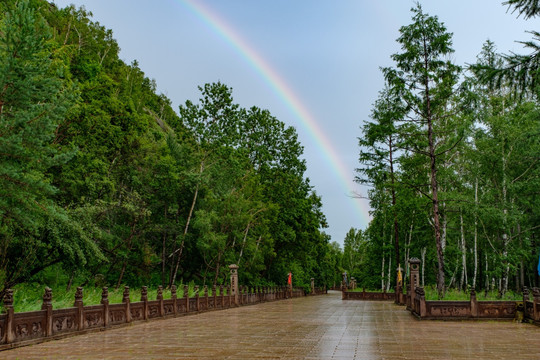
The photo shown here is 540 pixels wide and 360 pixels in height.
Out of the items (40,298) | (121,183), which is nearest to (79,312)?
(40,298)

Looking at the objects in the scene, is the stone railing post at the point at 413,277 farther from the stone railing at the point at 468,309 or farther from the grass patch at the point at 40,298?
the grass patch at the point at 40,298

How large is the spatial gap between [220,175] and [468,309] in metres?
20.5

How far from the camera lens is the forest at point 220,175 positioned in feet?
50.6

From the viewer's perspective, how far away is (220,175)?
3466 centimetres

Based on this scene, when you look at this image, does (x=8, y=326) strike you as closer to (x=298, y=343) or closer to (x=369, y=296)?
(x=298, y=343)

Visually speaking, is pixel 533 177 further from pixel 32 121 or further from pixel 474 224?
pixel 32 121

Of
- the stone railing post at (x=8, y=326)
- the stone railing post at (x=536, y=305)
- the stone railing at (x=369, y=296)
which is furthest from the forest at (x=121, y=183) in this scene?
the stone railing post at (x=536, y=305)

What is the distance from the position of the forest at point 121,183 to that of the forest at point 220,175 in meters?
0.10

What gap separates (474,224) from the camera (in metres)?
32.6

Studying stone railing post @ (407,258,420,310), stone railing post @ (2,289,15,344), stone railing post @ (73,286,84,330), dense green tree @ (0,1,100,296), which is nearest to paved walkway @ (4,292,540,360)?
stone railing post @ (2,289,15,344)

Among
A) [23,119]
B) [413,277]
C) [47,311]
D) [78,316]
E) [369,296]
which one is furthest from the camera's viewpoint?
[369,296]

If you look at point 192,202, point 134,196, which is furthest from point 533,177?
point 134,196

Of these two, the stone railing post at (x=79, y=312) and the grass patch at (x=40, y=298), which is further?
the grass patch at (x=40, y=298)

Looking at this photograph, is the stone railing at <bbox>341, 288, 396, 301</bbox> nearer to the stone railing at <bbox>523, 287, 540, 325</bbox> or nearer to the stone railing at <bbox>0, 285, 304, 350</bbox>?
the stone railing at <bbox>0, 285, 304, 350</bbox>
